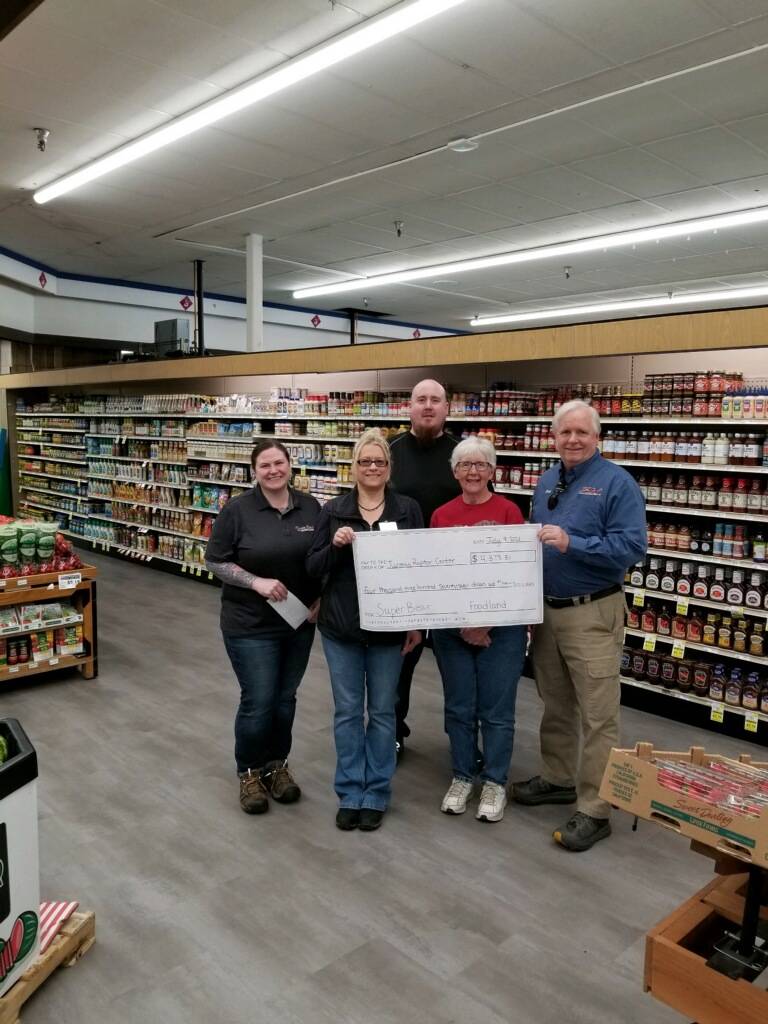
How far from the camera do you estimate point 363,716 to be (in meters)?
3.45

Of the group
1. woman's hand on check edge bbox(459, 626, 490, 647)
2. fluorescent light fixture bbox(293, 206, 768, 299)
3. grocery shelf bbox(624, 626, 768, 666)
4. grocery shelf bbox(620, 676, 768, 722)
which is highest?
fluorescent light fixture bbox(293, 206, 768, 299)

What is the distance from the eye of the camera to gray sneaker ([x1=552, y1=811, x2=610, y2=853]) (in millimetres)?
3348

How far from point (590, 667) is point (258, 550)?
156 cm

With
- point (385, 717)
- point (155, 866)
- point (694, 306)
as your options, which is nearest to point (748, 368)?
point (385, 717)

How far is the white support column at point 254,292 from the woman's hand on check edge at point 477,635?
8.54m

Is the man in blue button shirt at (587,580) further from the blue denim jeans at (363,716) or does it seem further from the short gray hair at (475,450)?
the blue denim jeans at (363,716)

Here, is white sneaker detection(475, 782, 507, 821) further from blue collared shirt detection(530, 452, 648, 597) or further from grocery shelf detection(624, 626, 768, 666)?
grocery shelf detection(624, 626, 768, 666)

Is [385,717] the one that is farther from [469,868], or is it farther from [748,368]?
[748,368]

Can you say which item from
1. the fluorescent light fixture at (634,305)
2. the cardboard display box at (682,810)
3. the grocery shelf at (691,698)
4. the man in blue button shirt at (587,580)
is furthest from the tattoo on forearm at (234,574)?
the fluorescent light fixture at (634,305)

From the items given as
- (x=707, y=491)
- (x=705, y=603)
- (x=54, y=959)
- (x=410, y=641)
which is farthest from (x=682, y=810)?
(x=707, y=491)

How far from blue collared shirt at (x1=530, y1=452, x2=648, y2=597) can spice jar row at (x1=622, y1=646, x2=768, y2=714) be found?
6.43 ft

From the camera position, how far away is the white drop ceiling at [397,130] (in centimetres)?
533

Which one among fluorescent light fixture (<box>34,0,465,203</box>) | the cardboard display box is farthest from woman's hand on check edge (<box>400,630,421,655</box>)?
fluorescent light fixture (<box>34,0,465,203</box>)

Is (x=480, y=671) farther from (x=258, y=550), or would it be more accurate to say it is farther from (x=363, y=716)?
(x=258, y=550)
